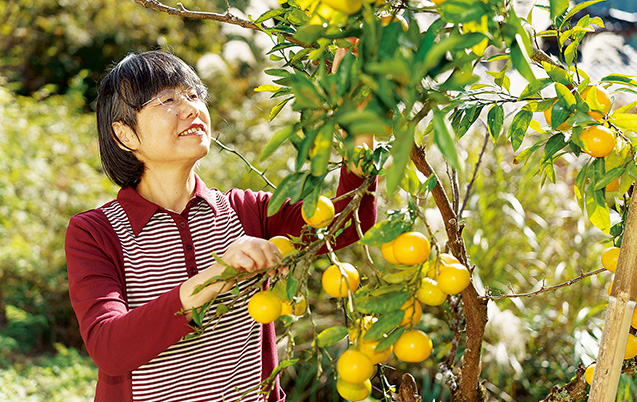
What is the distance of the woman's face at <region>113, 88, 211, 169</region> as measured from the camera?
1002 mm

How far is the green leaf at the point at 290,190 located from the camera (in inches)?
19.7

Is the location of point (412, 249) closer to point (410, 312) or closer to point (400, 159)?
point (410, 312)

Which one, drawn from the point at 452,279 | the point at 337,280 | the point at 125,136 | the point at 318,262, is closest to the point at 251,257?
the point at 337,280

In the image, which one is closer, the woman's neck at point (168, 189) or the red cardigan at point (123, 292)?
the red cardigan at point (123, 292)

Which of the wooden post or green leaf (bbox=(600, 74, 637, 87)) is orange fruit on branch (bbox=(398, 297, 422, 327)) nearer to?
the wooden post

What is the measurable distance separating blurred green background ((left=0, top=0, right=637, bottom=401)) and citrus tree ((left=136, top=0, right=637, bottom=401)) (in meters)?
0.25

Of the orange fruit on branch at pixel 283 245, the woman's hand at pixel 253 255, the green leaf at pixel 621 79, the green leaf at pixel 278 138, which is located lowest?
the orange fruit on branch at pixel 283 245

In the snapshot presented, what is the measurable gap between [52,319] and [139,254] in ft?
8.15

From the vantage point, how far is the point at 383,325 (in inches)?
21.5

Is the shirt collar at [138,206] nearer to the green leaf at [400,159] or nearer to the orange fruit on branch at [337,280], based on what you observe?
the orange fruit on branch at [337,280]

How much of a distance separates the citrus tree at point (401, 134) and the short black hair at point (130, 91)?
0.19 m

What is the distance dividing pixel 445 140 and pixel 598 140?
1.07ft

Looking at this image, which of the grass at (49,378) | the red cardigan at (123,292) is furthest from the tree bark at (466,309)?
the grass at (49,378)

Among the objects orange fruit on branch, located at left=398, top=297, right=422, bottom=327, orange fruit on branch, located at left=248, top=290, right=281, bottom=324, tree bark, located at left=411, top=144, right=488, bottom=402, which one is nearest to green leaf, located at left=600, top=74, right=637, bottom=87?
tree bark, located at left=411, top=144, right=488, bottom=402
